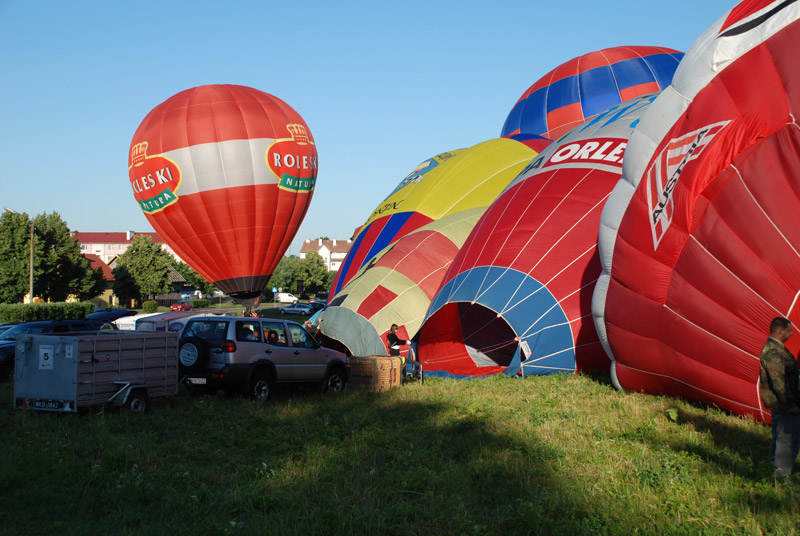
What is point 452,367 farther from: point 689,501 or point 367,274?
point 689,501

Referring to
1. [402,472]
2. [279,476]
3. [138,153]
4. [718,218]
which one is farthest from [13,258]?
[718,218]

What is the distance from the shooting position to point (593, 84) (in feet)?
74.7

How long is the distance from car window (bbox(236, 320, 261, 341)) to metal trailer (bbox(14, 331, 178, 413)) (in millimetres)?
1407

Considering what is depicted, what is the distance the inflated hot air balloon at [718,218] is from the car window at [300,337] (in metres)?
5.28

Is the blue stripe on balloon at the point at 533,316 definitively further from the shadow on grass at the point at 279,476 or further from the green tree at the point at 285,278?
the green tree at the point at 285,278

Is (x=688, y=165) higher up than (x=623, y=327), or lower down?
higher up

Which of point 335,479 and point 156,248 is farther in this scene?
point 156,248

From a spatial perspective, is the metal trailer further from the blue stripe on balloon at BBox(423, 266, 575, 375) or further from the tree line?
the tree line

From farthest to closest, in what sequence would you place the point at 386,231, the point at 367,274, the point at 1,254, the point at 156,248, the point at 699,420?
the point at 156,248
the point at 1,254
the point at 386,231
the point at 367,274
the point at 699,420

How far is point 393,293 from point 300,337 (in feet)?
13.6

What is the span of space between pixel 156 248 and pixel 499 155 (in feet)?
160

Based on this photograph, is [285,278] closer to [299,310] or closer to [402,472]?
[299,310]

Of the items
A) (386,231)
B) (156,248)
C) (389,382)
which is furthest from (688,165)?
(156,248)

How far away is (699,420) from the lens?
7605mm
